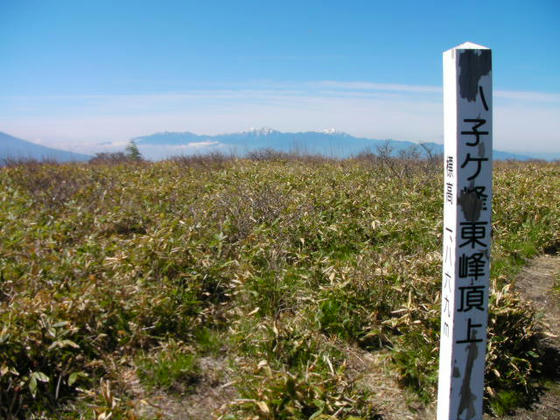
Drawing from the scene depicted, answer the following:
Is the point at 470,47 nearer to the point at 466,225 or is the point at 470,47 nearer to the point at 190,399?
the point at 466,225

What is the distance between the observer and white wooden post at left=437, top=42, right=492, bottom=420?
5.95ft

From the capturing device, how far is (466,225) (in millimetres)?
1937

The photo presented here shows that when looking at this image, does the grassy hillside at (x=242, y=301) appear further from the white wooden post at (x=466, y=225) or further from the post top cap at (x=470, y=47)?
the post top cap at (x=470, y=47)

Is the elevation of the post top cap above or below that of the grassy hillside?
above

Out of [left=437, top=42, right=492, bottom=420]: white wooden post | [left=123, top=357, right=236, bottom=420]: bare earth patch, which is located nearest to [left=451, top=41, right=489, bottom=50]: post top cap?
[left=437, top=42, right=492, bottom=420]: white wooden post

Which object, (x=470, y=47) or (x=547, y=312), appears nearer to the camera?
(x=470, y=47)

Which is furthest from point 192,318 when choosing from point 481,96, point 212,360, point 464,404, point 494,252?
point 494,252

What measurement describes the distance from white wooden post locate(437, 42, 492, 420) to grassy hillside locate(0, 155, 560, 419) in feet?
2.28

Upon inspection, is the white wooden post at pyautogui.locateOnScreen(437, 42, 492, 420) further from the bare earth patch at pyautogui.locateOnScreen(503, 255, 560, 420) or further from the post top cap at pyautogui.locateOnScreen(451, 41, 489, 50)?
the bare earth patch at pyautogui.locateOnScreen(503, 255, 560, 420)

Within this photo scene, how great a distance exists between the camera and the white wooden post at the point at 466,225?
71.4 inches

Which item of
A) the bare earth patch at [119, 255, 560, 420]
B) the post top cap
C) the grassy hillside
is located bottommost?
the bare earth patch at [119, 255, 560, 420]

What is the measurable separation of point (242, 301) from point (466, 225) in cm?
233

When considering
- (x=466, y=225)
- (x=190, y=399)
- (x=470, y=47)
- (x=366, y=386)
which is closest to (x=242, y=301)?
(x=190, y=399)

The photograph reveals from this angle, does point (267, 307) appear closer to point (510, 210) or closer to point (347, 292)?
point (347, 292)
